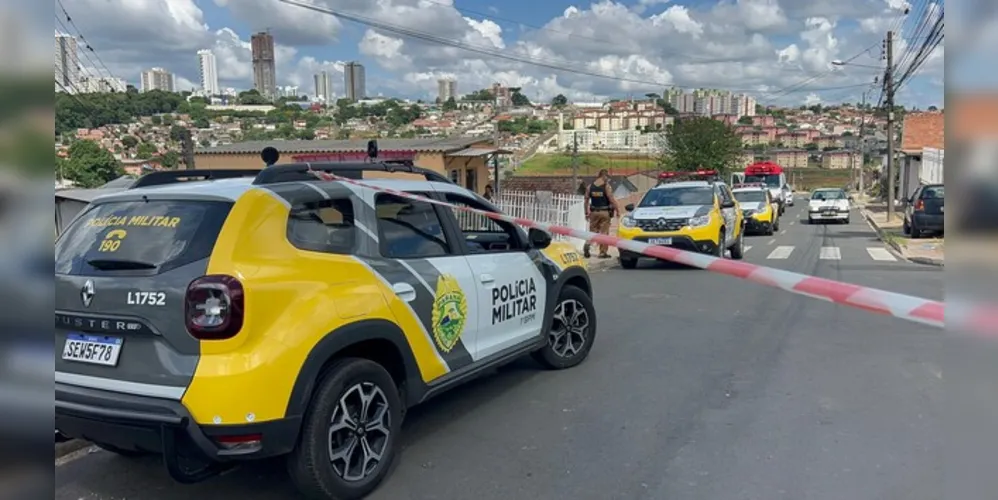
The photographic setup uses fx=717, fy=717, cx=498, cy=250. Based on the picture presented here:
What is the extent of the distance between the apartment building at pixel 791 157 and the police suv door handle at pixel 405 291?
9300 centimetres

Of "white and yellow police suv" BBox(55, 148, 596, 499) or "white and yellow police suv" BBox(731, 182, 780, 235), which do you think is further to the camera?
"white and yellow police suv" BBox(731, 182, 780, 235)

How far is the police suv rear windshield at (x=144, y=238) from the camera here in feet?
11.6

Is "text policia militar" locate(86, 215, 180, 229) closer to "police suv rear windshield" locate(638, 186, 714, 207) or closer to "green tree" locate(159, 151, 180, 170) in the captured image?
"police suv rear windshield" locate(638, 186, 714, 207)

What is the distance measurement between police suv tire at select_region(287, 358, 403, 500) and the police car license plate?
97cm

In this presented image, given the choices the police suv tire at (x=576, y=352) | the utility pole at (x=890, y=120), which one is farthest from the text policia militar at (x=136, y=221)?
the utility pole at (x=890, y=120)

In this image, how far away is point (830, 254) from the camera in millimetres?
17188

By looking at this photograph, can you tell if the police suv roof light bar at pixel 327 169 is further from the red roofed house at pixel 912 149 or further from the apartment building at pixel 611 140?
the apartment building at pixel 611 140

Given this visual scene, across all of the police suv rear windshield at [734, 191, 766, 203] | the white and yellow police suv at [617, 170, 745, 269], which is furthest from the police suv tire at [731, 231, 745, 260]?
the police suv rear windshield at [734, 191, 766, 203]

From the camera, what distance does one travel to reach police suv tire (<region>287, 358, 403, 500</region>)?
3611 millimetres

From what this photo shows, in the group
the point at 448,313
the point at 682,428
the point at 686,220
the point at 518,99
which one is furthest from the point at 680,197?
the point at 518,99

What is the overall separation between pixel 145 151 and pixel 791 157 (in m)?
90.2

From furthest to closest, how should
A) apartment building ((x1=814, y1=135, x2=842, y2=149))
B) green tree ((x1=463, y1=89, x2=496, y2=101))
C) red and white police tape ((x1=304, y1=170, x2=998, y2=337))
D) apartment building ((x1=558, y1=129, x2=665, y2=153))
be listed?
apartment building ((x1=814, y1=135, x2=842, y2=149)) → apartment building ((x1=558, y1=129, x2=665, y2=153)) → green tree ((x1=463, y1=89, x2=496, y2=101)) → red and white police tape ((x1=304, y1=170, x2=998, y2=337))

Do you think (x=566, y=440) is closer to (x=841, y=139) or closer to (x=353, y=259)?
(x=353, y=259)

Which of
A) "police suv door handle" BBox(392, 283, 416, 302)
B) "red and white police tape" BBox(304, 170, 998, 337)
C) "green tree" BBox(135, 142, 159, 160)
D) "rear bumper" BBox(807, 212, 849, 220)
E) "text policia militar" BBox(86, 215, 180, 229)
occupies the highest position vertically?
"green tree" BBox(135, 142, 159, 160)
